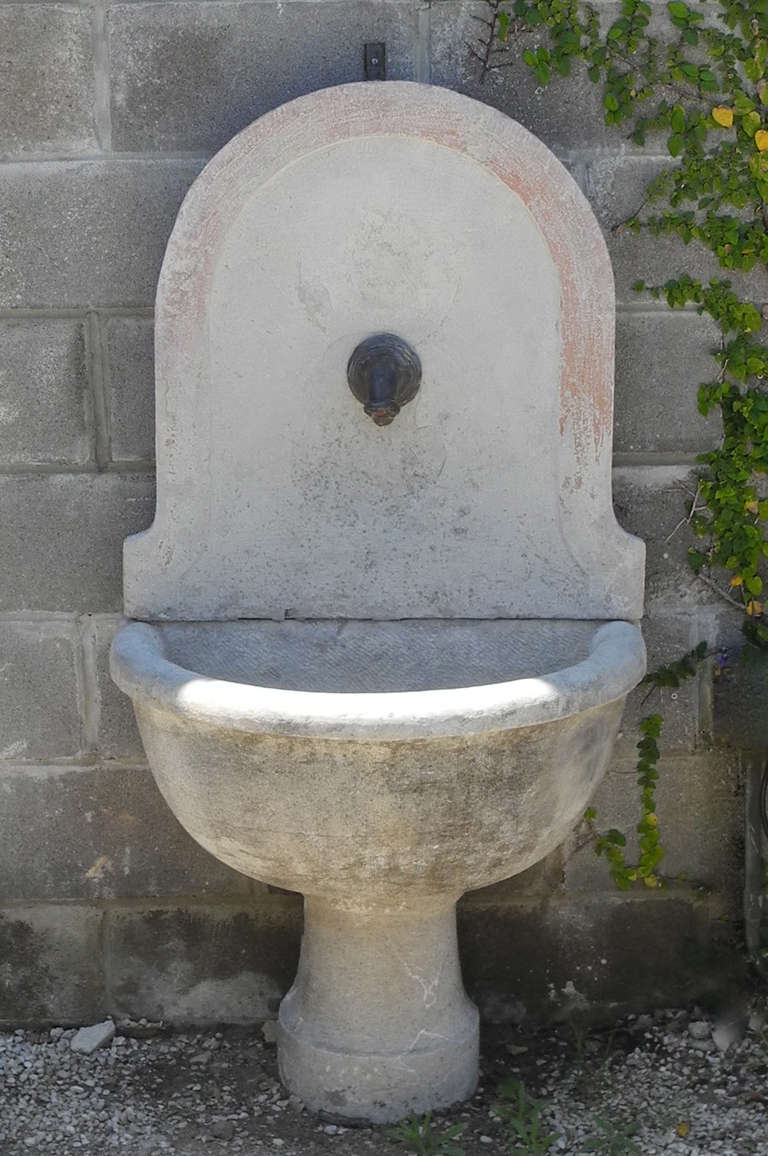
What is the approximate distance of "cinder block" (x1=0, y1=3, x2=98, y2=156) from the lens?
251 centimetres

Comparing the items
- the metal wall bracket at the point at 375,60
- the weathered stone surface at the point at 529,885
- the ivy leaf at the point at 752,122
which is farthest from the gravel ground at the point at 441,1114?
the metal wall bracket at the point at 375,60

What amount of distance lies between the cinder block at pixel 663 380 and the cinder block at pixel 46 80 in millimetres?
995

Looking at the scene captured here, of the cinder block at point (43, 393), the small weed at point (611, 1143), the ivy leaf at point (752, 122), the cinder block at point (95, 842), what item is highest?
the ivy leaf at point (752, 122)

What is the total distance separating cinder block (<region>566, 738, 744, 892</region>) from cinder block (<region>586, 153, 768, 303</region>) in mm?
833

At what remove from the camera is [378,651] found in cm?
253

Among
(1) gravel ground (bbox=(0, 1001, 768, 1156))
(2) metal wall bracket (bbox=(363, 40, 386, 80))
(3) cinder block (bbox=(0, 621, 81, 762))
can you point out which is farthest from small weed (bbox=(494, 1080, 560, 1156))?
(2) metal wall bracket (bbox=(363, 40, 386, 80))

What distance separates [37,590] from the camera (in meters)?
2.65

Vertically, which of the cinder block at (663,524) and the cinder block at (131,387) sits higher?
the cinder block at (131,387)

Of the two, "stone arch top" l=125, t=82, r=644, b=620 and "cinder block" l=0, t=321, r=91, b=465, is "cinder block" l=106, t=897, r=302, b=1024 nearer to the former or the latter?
"stone arch top" l=125, t=82, r=644, b=620

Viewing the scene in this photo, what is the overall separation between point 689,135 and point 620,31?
21cm

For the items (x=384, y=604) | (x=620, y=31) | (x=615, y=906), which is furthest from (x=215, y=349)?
(x=615, y=906)

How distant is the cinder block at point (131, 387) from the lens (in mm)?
2594

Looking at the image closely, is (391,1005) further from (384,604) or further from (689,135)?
(689,135)

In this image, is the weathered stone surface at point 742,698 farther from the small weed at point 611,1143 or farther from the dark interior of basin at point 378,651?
the small weed at point 611,1143
